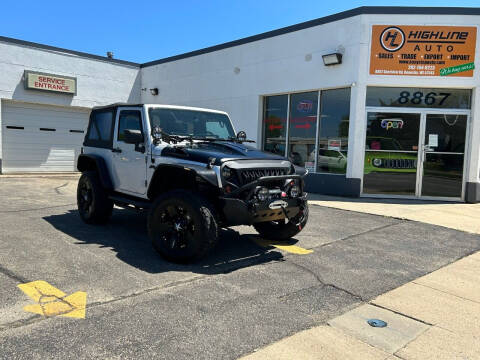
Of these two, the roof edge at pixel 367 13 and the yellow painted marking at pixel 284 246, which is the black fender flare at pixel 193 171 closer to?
the yellow painted marking at pixel 284 246

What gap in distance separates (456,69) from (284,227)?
7.34 meters

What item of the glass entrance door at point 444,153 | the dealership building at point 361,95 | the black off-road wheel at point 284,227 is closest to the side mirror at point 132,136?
the black off-road wheel at point 284,227

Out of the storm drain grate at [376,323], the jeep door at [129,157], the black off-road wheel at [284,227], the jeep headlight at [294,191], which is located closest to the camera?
the storm drain grate at [376,323]

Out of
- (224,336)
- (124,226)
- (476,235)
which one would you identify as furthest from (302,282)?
(476,235)

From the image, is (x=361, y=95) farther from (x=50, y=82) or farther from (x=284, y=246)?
(x=50, y=82)

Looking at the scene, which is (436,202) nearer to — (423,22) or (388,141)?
(388,141)

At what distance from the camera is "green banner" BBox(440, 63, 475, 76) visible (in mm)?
9742

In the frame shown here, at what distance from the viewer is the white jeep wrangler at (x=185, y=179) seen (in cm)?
428

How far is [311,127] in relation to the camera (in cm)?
1155

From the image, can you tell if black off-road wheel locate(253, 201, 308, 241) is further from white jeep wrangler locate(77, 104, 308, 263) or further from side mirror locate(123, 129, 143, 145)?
side mirror locate(123, 129, 143, 145)

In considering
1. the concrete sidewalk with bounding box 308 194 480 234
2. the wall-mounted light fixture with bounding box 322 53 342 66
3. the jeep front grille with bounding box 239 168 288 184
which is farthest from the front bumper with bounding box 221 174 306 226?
the wall-mounted light fixture with bounding box 322 53 342 66

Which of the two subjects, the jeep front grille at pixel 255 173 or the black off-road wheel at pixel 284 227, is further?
the black off-road wheel at pixel 284 227

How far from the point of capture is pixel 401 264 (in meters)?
4.83

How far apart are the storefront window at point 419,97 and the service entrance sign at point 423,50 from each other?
436 mm
